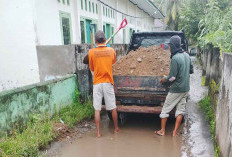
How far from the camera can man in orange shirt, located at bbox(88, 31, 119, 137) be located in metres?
4.23

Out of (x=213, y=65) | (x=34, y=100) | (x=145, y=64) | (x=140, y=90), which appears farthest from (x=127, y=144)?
(x=213, y=65)

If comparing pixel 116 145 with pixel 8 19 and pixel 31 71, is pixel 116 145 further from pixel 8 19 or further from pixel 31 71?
pixel 8 19

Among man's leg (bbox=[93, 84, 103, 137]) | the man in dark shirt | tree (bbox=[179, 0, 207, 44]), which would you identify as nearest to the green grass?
man's leg (bbox=[93, 84, 103, 137])

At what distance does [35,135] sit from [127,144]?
5.50 ft

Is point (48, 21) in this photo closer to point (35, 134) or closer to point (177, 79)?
point (35, 134)

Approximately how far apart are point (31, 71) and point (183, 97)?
4.11 meters

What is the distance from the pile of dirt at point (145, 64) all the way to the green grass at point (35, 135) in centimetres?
143

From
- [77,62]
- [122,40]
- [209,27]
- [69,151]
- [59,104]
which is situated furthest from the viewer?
[122,40]

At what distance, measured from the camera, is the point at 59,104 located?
495cm

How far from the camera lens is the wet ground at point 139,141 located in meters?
3.72

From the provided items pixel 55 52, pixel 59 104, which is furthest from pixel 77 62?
pixel 59 104

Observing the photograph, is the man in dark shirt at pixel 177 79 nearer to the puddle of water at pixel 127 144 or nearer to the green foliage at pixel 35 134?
the puddle of water at pixel 127 144

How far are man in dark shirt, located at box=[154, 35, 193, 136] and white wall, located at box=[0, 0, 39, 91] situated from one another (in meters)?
3.67

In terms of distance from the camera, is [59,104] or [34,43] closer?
[59,104]
